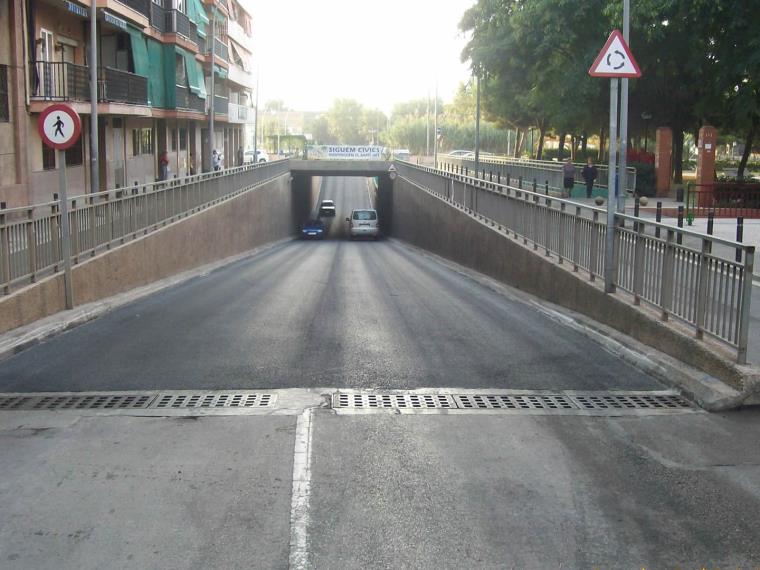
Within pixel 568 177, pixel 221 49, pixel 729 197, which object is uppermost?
pixel 221 49

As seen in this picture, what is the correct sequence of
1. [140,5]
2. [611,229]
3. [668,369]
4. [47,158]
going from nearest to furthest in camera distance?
[668,369]
[611,229]
[47,158]
[140,5]

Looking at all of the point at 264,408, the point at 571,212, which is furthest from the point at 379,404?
the point at 571,212

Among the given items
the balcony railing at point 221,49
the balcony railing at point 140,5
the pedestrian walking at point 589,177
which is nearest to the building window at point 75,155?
the balcony railing at point 140,5

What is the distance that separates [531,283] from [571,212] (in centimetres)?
215

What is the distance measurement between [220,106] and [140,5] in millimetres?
20289

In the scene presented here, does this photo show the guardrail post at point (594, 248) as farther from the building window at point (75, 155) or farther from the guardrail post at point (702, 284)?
the building window at point (75, 155)

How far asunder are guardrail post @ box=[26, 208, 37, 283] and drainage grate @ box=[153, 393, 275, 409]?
4.50 metres

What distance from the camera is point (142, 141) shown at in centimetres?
3906

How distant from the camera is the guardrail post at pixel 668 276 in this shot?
31.6ft

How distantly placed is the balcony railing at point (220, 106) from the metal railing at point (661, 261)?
129ft

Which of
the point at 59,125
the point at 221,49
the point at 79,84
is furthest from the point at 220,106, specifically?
the point at 59,125

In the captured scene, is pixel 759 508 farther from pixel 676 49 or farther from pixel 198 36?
pixel 198 36

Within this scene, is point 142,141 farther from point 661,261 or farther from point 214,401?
point 214,401

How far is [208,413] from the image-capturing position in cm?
791
